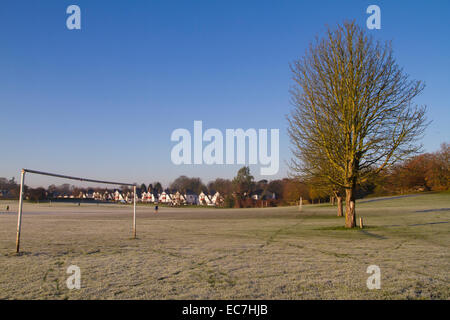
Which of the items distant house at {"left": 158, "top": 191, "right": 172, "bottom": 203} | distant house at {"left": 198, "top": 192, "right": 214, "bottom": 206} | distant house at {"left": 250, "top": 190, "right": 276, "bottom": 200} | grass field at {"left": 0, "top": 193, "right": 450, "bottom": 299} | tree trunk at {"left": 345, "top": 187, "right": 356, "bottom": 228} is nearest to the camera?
grass field at {"left": 0, "top": 193, "right": 450, "bottom": 299}

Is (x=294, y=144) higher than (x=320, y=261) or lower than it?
higher

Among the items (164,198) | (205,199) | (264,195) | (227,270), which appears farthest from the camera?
(164,198)

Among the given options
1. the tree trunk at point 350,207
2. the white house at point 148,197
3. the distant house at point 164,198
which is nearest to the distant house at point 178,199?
the distant house at point 164,198

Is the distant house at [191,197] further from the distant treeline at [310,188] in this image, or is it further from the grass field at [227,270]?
the grass field at [227,270]

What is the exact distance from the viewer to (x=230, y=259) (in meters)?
10.9

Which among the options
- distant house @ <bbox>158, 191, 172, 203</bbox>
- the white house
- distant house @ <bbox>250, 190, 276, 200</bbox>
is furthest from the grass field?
the white house

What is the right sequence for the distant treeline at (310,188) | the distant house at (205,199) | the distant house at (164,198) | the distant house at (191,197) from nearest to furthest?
1. the distant treeline at (310,188)
2. the distant house at (205,199)
3. the distant house at (191,197)
4. the distant house at (164,198)

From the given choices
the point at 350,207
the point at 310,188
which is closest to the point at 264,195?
the point at 310,188

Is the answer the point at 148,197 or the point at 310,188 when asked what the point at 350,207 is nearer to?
the point at 310,188

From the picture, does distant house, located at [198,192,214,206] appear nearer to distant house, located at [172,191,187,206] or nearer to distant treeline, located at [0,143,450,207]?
distant house, located at [172,191,187,206]

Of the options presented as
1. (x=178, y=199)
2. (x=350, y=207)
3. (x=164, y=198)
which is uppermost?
(x=350, y=207)
